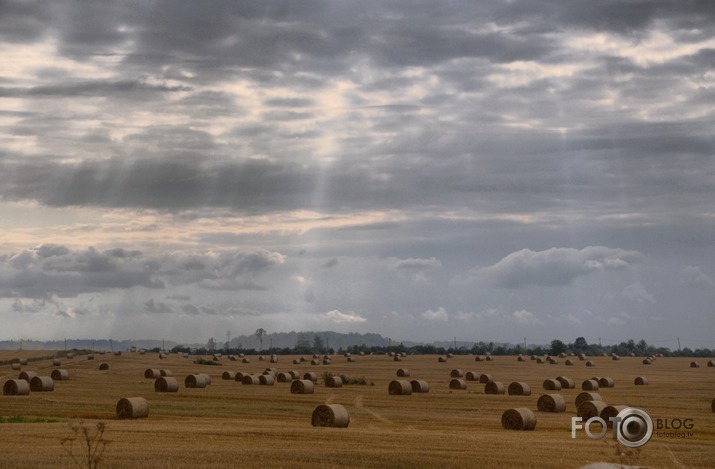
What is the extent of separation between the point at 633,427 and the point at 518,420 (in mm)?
5216

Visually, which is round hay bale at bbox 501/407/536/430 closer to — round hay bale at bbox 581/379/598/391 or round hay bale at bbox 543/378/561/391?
round hay bale at bbox 543/378/561/391

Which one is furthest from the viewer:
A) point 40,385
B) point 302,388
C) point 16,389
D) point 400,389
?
point 400,389

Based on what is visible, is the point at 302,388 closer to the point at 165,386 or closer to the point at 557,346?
the point at 165,386

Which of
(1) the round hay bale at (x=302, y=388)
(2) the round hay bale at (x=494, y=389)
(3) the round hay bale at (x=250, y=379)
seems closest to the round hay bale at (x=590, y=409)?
(2) the round hay bale at (x=494, y=389)

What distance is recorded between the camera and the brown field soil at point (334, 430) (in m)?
25.4

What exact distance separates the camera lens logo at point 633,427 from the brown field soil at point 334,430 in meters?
0.49

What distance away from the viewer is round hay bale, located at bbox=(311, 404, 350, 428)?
35.7 metres

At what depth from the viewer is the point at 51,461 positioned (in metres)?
24.0

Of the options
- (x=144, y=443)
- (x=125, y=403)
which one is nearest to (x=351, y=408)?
(x=125, y=403)

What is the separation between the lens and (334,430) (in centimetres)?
3422

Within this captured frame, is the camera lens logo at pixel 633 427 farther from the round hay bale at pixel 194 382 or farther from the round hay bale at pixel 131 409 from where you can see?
the round hay bale at pixel 194 382

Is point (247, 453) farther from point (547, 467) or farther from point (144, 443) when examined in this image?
point (547, 467)

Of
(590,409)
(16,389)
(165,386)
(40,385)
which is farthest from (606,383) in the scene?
(16,389)

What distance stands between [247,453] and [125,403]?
15.3 m
